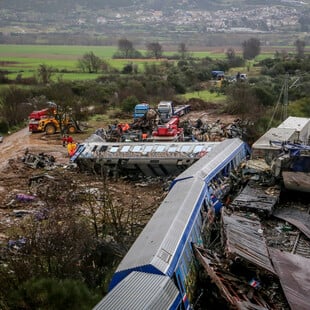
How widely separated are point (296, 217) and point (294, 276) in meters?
5.51

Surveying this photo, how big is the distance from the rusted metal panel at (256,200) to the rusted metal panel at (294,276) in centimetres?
358

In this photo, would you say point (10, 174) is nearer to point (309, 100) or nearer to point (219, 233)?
point (219, 233)

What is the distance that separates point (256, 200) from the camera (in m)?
17.9

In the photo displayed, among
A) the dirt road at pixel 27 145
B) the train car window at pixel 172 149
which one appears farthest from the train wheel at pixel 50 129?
the train car window at pixel 172 149

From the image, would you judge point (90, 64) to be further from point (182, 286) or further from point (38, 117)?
point (182, 286)

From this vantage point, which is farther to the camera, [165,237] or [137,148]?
[137,148]

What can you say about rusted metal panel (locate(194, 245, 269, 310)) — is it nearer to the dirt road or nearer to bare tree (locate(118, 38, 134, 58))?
the dirt road

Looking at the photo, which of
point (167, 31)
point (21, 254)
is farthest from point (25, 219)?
point (167, 31)

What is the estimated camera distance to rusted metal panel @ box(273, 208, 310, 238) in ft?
54.6

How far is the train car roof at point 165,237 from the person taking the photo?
9883 mm

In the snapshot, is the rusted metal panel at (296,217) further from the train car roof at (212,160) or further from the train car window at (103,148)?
the train car window at (103,148)

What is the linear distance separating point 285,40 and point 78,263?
14842 cm

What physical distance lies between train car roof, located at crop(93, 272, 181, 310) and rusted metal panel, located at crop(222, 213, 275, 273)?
3.01 m

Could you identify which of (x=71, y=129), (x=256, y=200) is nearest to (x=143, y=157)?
(x=256, y=200)
